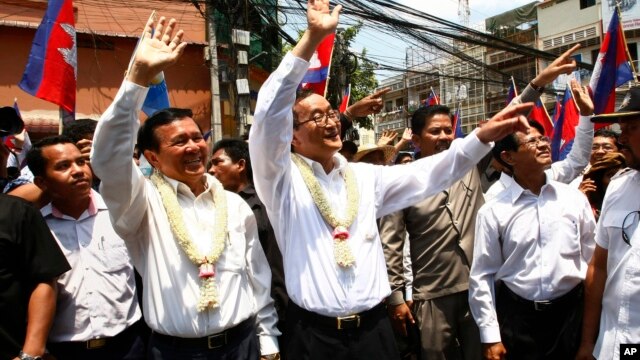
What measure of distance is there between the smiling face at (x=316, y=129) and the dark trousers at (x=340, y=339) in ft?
2.56

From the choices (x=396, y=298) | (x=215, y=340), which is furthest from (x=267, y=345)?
(x=396, y=298)

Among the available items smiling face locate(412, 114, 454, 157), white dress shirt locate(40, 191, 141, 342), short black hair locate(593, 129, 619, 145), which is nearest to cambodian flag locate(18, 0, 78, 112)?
white dress shirt locate(40, 191, 141, 342)

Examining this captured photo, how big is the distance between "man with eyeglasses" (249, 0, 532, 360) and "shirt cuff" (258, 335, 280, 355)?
0.10 meters

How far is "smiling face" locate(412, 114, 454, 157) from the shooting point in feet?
12.7

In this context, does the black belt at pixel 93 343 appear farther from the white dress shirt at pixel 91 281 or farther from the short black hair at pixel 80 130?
the short black hair at pixel 80 130

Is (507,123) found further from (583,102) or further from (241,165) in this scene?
(241,165)

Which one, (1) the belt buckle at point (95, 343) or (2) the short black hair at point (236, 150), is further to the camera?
(2) the short black hair at point (236, 150)

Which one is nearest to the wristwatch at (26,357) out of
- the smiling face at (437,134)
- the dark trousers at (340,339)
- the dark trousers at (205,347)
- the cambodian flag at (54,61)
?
the dark trousers at (205,347)

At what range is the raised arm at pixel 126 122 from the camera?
6.43 feet

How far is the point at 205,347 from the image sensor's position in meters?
2.28

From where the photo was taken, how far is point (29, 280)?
7.80 ft

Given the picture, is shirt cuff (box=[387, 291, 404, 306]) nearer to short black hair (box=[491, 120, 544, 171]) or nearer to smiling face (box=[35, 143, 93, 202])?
short black hair (box=[491, 120, 544, 171])

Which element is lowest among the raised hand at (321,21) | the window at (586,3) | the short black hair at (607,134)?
the short black hair at (607,134)

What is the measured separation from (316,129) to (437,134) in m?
1.61
